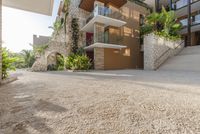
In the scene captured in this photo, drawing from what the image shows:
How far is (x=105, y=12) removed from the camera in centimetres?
1148

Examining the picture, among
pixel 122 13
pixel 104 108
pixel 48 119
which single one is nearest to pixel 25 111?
pixel 48 119

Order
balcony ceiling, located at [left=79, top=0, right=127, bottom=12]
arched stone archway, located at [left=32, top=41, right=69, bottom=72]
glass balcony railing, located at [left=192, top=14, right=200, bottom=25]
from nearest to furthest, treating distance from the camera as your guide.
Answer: balcony ceiling, located at [left=79, top=0, right=127, bottom=12]
arched stone archway, located at [left=32, top=41, right=69, bottom=72]
glass balcony railing, located at [left=192, top=14, right=200, bottom=25]

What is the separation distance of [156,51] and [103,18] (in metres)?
5.94

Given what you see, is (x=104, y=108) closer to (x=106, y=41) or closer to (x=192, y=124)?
(x=192, y=124)

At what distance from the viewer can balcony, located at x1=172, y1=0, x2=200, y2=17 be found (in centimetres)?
1532

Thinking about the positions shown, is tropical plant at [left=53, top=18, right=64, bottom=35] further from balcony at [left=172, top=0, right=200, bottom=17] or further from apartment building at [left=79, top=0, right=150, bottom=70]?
balcony at [left=172, top=0, right=200, bottom=17]

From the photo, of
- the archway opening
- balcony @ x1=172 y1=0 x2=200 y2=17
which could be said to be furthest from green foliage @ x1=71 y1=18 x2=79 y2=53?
balcony @ x1=172 y1=0 x2=200 y2=17

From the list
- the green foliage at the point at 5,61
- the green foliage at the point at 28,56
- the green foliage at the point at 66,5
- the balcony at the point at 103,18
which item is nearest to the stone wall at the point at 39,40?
the green foliage at the point at 28,56

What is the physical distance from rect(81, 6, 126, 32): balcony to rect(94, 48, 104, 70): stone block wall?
276 cm

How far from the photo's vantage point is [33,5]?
5684mm

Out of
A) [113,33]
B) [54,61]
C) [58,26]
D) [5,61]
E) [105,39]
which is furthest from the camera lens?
[54,61]

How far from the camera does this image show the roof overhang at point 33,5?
17.5 ft

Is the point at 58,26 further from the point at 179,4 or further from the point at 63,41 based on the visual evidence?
the point at 179,4

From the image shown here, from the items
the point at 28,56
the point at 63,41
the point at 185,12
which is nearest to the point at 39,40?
the point at 28,56
